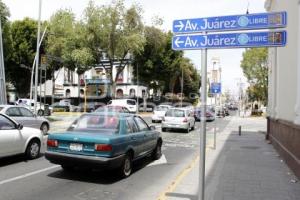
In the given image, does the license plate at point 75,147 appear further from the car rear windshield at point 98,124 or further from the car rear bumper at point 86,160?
the car rear windshield at point 98,124

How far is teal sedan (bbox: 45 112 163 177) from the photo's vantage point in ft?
26.2

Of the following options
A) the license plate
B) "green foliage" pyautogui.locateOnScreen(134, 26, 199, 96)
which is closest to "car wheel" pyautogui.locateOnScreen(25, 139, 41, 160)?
the license plate

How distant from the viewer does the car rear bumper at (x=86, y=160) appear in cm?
791

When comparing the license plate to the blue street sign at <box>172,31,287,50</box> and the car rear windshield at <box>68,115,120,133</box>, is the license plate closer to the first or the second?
the car rear windshield at <box>68,115,120,133</box>

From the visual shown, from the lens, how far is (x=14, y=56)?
159 ft

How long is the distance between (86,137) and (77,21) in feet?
111

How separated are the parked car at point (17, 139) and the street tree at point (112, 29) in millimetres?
28923

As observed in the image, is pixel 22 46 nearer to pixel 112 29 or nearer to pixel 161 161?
pixel 112 29

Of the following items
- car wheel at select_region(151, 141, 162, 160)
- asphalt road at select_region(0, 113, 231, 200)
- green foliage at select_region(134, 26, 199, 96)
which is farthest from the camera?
green foliage at select_region(134, 26, 199, 96)

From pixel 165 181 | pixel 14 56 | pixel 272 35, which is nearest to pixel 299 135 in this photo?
pixel 165 181

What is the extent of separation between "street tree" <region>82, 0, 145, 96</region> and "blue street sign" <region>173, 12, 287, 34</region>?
34.3 metres

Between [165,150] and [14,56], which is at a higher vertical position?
[14,56]

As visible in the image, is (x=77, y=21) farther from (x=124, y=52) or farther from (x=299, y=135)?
(x=299, y=135)

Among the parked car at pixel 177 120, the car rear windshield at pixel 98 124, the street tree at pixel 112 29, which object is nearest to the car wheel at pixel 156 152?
the car rear windshield at pixel 98 124
